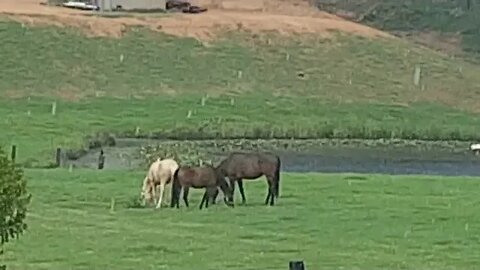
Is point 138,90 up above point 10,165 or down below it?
above

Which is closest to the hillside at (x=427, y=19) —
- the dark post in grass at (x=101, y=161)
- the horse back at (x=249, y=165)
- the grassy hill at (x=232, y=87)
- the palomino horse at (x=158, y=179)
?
the grassy hill at (x=232, y=87)

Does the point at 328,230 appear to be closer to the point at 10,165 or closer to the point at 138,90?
the point at 10,165

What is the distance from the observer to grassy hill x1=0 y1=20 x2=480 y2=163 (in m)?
44.1

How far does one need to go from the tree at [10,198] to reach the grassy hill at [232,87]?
28.3 m

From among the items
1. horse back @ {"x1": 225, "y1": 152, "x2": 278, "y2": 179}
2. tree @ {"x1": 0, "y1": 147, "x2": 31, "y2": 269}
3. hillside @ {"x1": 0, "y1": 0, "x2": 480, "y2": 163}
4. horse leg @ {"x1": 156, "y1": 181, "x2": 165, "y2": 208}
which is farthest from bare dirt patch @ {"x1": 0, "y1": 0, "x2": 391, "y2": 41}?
tree @ {"x1": 0, "y1": 147, "x2": 31, "y2": 269}

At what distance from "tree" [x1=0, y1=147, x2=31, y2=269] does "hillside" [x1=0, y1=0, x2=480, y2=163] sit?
1153 inches

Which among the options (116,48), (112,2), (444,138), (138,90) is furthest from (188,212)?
(112,2)

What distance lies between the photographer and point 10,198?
38.2 feet

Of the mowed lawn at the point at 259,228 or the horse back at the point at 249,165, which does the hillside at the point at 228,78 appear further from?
the horse back at the point at 249,165

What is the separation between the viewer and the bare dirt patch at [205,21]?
176ft

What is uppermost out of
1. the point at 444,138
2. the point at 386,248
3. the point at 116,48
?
the point at 116,48

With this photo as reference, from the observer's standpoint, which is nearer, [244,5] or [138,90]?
[138,90]

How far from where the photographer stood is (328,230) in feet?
74.4

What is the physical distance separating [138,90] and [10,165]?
3758 cm
